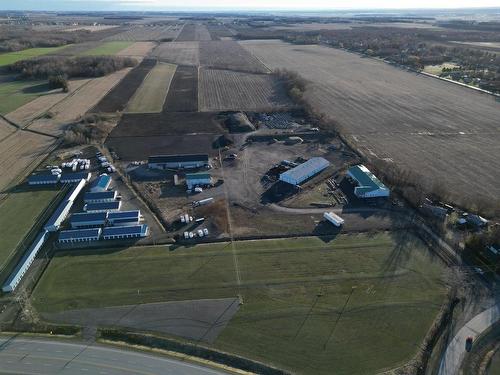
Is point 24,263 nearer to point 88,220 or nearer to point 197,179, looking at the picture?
point 88,220

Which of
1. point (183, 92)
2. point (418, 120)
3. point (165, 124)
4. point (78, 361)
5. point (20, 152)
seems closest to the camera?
point (78, 361)

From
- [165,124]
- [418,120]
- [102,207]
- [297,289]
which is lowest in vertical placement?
[297,289]

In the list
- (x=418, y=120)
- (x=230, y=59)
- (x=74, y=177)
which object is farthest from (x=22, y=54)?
(x=418, y=120)

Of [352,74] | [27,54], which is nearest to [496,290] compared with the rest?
[352,74]

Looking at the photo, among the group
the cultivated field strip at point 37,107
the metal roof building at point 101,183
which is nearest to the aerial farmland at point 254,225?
the metal roof building at point 101,183

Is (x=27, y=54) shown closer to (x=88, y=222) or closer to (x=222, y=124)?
(x=222, y=124)

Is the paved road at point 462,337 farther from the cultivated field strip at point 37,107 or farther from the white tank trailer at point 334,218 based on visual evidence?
the cultivated field strip at point 37,107
